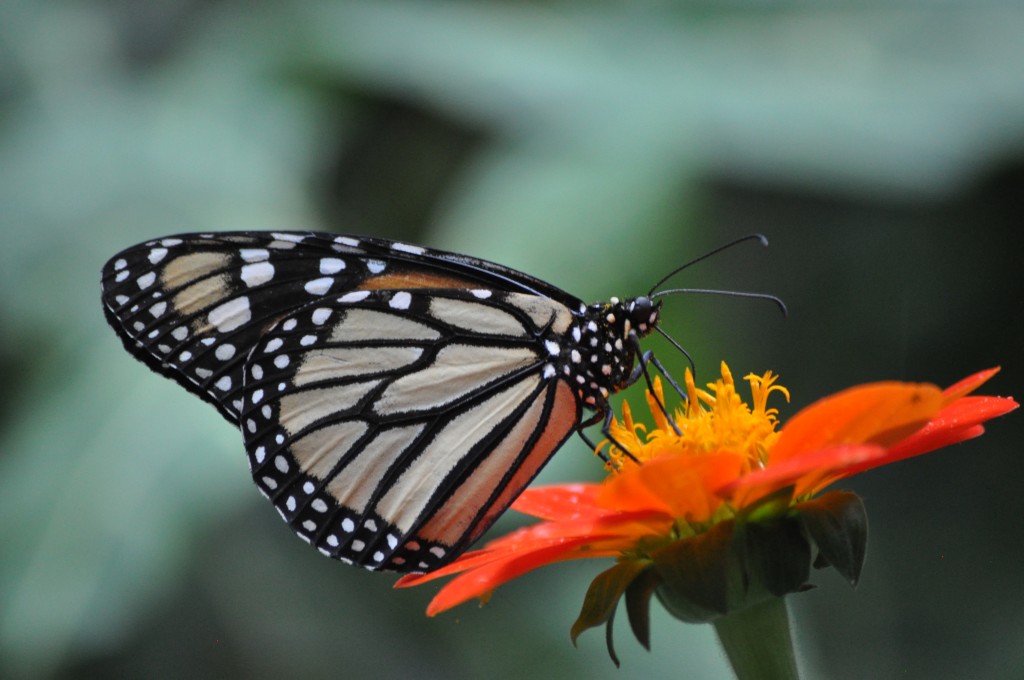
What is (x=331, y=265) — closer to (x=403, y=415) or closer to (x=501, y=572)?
(x=403, y=415)

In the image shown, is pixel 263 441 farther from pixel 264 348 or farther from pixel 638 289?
pixel 638 289

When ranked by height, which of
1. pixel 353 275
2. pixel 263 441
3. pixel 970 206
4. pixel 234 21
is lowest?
pixel 263 441

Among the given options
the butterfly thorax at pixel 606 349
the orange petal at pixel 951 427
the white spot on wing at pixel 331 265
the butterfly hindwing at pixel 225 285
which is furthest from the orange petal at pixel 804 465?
the white spot on wing at pixel 331 265

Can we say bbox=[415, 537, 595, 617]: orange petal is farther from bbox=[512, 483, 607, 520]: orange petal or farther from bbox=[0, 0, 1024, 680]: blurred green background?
bbox=[0, 0, 1024, 680]: blurred green background

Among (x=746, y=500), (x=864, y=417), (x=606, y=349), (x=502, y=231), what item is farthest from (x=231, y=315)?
(x=502, y=231)

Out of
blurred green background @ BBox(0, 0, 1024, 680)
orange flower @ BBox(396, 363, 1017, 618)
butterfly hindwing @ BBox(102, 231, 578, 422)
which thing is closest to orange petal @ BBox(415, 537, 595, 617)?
orange flower @ BBox(396, 363, 1017, 618)

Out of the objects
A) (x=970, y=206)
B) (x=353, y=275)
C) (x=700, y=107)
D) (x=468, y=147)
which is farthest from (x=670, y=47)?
(x=353, y=275)
